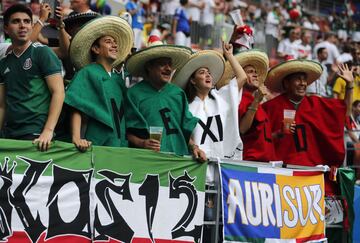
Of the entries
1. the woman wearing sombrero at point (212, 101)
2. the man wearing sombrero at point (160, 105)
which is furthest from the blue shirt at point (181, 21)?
the man wearing sombrero at point (160, 105)

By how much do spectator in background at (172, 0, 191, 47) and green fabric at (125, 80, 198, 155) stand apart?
426 inches

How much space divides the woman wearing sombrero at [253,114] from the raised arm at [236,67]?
227 mm

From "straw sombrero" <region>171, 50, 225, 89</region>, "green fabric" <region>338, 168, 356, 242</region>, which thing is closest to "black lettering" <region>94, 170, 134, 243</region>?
"straw sombrero" <region>171, 50, 225, 89</region>

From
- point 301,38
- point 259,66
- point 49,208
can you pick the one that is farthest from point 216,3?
point 49,208

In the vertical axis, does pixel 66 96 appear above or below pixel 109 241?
above

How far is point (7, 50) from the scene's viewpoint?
7.25 meters

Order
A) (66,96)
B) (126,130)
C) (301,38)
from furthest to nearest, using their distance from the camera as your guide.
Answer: (301,38) → (126,130) → (66,96)

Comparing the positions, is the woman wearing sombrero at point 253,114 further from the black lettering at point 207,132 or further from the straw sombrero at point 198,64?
the black lettering at point 207,132

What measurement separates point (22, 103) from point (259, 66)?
10.4 ft

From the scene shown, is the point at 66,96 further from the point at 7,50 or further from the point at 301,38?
the point at 301,38

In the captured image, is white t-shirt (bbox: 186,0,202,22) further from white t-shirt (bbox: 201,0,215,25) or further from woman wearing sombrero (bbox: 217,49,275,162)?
woman wearing sombrero (bbox: 217,49,275,162)

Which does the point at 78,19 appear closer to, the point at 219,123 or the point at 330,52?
the point at 219,123

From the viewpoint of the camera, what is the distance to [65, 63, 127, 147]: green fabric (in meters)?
7.10

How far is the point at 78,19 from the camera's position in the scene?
8195 mm
